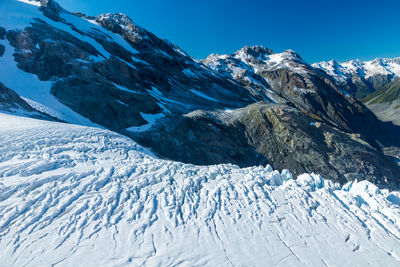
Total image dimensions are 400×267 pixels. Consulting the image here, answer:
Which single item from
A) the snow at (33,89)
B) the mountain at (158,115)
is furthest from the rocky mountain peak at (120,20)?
the snow at (33,89)

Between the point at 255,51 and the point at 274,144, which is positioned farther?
the point at 255,51

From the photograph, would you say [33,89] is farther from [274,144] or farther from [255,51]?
[255,51]

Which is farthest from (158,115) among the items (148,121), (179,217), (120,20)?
(120,20)

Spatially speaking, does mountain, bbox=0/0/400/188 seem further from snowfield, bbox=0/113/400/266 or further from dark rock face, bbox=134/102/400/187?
snowfield, bbox=0/113/400/266

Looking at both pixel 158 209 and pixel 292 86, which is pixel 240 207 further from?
pixel 292 86

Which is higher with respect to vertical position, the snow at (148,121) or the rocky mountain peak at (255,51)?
the rocky mountain peak at (255,51)

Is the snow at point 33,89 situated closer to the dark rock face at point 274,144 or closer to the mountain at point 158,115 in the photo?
the mountain at point 158,115

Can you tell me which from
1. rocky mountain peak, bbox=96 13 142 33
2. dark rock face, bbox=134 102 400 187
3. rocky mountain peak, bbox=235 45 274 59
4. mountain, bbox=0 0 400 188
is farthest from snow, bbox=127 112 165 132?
rocky mountain peak, bbox=235 45 274 59

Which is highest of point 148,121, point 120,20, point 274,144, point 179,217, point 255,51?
point 120,20
